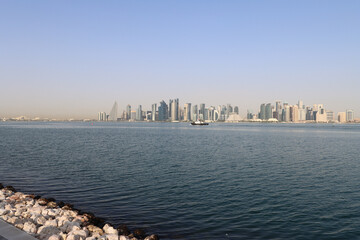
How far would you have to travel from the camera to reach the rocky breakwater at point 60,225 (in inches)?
508

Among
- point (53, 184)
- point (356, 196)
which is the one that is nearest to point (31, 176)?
point (53, 184)

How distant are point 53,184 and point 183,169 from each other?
15297 mm

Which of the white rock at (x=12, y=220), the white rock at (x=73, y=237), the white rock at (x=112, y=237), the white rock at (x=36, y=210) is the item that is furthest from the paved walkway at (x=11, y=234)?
the white rock at (x=36, y=210)

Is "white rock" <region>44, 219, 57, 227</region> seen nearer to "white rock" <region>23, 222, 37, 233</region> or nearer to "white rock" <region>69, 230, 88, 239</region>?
"white rock" <region>23, 222, 37, 233</region>

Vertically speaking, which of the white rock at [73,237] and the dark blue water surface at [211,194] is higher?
the white rock at [73,237]

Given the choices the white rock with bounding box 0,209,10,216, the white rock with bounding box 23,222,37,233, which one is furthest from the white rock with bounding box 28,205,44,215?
the white rock with bounding box 23,222,37,233

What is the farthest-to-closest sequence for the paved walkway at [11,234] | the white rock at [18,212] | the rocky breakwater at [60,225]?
the white rock at [18,212], the rocky breakwater at [60,225], the paved walkway at [11,234]

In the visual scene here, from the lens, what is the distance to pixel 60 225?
14.5 m

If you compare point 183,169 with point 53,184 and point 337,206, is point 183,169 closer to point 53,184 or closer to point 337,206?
point 53,184

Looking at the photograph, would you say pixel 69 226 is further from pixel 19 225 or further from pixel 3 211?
pixel 3 211

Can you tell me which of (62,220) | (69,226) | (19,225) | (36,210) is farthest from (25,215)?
(69,226)

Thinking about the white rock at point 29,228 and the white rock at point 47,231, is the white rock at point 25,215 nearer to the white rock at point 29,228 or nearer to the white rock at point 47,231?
the white rock at point 29,228

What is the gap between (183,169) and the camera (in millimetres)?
36000

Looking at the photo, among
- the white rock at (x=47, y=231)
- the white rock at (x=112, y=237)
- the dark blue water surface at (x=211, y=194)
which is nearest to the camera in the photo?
the white rock at (x=112, y=237)
